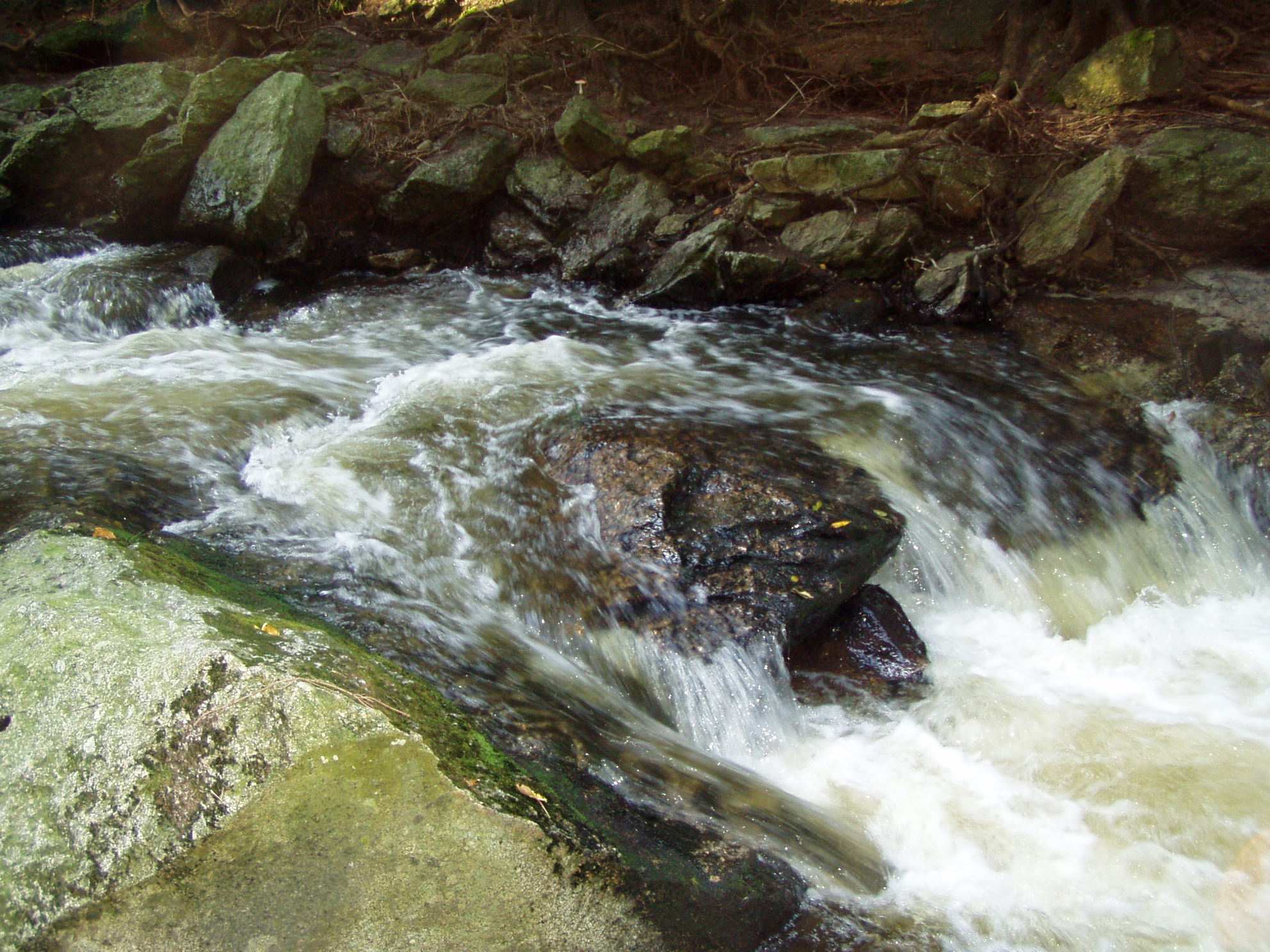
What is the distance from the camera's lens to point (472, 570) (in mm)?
3811

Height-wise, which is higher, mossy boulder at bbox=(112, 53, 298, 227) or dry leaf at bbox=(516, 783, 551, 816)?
mossy boulder at bbox=(112, 53, 298, 227)

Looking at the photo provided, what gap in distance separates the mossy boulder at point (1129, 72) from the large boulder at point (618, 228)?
144 inches

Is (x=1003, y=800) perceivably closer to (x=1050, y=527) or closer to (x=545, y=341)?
(x=1050, y=527)

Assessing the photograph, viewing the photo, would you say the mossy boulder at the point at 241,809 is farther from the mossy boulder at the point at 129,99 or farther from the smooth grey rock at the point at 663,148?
the mossy boulder at the point at 129,99

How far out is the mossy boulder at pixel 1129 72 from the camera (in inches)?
282

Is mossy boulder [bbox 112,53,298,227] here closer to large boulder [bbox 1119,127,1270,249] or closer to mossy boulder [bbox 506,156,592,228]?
mossy boulder [bbox 506,156,592,228]

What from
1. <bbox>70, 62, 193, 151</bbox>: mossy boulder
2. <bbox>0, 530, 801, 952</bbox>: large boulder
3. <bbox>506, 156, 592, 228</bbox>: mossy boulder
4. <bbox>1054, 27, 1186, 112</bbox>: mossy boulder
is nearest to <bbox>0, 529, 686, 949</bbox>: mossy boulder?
<bbox>0, 530, 801, 952</bbox>: large boulder

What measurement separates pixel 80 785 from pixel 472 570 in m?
1.98

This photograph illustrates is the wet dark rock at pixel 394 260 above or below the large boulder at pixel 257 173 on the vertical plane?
below

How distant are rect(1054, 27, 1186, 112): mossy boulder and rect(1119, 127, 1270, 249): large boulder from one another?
2.39 feet

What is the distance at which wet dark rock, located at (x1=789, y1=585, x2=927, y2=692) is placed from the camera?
12.3ft

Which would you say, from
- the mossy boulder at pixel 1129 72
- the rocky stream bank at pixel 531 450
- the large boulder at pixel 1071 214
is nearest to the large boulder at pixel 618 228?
the rocky stream bank at pixel 531 450

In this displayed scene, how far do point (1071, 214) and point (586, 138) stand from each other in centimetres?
401

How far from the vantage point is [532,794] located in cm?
211
